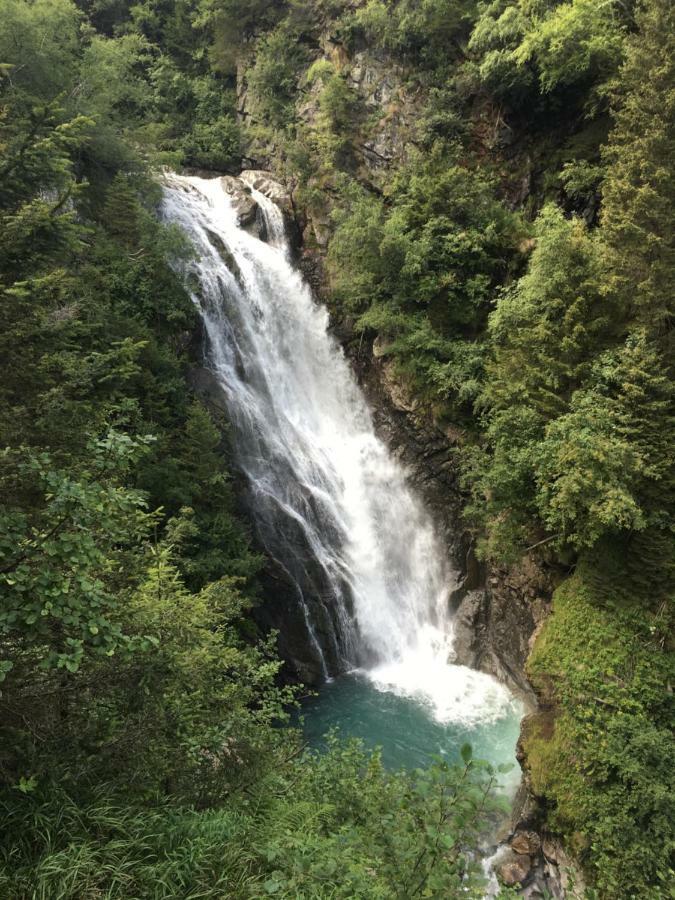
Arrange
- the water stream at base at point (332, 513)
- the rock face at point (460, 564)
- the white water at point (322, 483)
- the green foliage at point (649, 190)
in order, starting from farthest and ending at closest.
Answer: the white water at point (322, 483) → the rock face at point (460, 564) → the water stream at base at point (332, 513) → the green foliage at point (649, 190)

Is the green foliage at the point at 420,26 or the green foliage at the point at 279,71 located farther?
the green foliage at the point at 279,71

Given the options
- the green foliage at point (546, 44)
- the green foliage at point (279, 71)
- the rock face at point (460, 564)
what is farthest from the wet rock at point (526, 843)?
the green foliage at point (279, 71)

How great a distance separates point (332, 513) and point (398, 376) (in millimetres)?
4854

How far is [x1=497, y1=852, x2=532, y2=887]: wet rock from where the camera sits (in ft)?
22.9

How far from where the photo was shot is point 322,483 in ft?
47.2

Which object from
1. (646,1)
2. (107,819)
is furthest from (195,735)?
(646,1)

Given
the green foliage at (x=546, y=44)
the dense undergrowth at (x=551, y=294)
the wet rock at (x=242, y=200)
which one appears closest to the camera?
the dense undergrowth at (x=551, y=294)

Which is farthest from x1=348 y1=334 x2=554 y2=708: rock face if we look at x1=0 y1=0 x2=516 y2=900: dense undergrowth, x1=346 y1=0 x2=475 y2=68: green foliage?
x1=346 y1=0 x2=475 y2=68: green foliage

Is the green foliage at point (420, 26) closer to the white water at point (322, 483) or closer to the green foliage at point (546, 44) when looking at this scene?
the green foliage at point (546, 44)

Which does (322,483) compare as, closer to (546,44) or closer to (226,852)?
(226,852)

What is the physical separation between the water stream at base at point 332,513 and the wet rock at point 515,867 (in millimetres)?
2308

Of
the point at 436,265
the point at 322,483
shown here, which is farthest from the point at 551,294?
the point at 322,483

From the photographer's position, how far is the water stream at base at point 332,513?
11.0 m

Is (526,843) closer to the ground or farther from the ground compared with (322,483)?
closer to the ground
